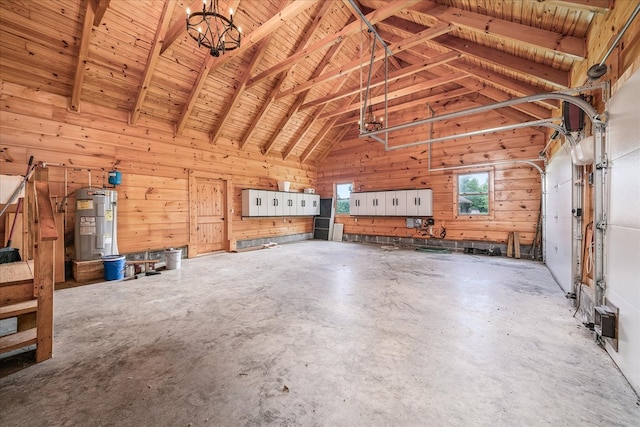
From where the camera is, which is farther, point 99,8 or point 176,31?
point 176,31

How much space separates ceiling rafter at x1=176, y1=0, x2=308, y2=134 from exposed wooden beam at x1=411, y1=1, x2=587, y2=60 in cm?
194

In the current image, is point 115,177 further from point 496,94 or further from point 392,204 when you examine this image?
point 496,94

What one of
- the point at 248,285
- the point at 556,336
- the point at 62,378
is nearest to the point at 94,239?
the point at 248,285

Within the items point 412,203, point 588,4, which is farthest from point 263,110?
point 588,4

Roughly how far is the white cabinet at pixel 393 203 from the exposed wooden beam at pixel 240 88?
4885 millimetres

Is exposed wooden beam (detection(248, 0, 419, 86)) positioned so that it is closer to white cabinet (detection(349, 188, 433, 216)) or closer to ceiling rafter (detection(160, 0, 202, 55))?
ceiling rafter (detection(160, 0, 202, 55))

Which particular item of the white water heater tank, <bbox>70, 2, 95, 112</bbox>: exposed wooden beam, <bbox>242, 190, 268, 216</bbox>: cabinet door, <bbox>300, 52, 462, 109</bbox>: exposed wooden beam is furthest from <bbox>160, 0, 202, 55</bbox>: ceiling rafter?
<bbox>242, 190, 268, 216</bbox>: cabinet door

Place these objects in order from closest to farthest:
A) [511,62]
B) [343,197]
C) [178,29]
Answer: [511,62] < [178,29] < [343,197]

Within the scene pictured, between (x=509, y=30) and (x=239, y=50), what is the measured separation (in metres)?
4.05

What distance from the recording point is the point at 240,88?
5.89 m

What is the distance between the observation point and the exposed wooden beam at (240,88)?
17.5 ft

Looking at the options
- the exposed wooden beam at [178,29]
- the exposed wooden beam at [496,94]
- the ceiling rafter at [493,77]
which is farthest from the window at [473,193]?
the exposed wooden beam at [178,29]

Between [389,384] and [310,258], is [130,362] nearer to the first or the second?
[389,384]

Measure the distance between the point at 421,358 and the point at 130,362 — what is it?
243cm
